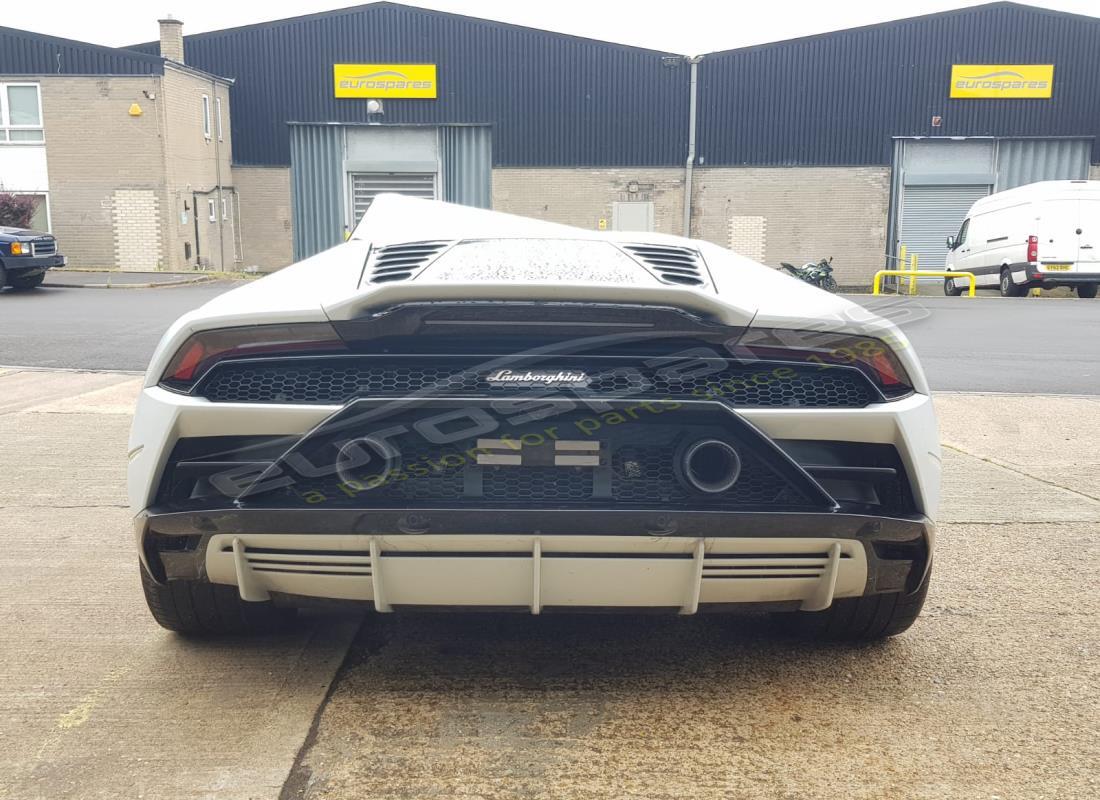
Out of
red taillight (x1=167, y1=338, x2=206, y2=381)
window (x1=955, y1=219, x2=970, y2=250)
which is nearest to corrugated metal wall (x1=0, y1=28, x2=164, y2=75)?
window (x1=955, y1=219, x2=970, y2=250)

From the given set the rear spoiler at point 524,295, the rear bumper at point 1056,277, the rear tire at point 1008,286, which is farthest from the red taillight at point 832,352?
the rear tire at point 1008,286

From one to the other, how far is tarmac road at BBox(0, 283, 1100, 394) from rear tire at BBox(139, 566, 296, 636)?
199 inches

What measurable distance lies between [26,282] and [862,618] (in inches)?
793

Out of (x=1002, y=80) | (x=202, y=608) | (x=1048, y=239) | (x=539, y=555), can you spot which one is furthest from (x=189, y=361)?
(x=1002, y=80)

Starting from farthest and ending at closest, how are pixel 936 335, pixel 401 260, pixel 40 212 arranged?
pixel 40 212
pixel 936 335
pixel 401 260

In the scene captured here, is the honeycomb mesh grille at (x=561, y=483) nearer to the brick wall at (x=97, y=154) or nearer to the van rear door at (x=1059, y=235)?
the van rear door at (x=1059, y=235)

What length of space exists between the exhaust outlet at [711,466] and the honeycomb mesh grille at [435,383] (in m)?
0.13

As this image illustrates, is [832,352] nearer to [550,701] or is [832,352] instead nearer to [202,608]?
[550,701]

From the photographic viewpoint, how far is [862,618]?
9.84 feet

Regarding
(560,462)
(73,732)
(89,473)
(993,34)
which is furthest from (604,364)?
(993,34)

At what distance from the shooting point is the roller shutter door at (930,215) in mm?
32281

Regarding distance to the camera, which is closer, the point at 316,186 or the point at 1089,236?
the point at 1089,236

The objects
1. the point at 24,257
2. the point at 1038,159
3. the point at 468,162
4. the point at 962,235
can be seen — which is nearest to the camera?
the point at 24,257

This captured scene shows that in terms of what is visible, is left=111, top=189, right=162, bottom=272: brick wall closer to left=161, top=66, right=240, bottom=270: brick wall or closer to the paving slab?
left=161, top=66, right=240, bottom=270: brick wall
